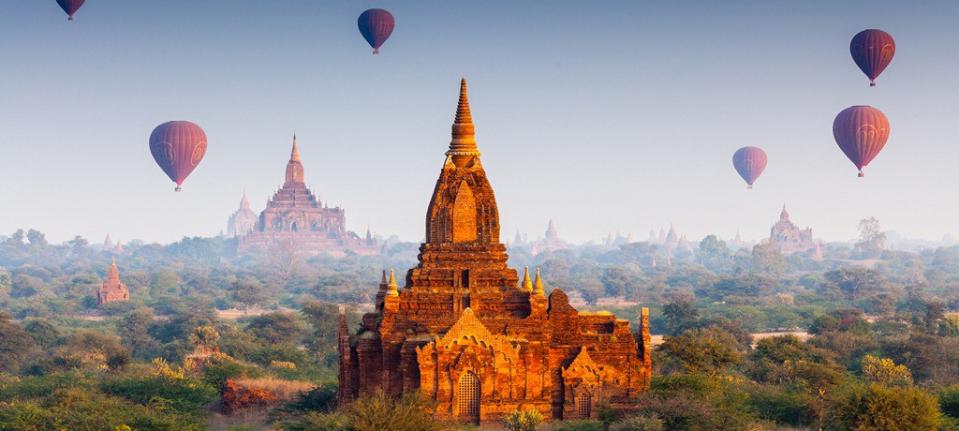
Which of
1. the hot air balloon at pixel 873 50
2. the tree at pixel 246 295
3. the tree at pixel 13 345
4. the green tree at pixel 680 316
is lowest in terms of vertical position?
the tree at pixel 13 345

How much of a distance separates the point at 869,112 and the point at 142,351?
75.3 m

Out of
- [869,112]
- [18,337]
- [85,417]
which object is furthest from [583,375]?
[869,112]

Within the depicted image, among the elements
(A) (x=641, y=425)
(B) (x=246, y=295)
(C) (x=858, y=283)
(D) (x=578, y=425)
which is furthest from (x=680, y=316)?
(C) (x=858, y=283)

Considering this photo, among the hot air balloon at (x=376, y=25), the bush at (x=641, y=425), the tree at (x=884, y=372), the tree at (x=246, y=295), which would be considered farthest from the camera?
the tree at (x=246, y=295)

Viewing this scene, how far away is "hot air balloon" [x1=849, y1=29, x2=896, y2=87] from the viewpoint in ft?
407

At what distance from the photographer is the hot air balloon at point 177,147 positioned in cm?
15688

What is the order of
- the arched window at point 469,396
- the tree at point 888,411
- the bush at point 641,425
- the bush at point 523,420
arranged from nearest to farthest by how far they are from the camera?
the tree at point 888,411 < the bush at point 641,425 < the bush at point 523,420 < the arched window at point 469,396

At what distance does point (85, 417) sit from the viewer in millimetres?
46281

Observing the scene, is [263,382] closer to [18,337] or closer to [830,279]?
[18,337]

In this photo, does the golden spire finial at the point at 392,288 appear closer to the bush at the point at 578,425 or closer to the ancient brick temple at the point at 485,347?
the ancient brick temple at the point at 485,347

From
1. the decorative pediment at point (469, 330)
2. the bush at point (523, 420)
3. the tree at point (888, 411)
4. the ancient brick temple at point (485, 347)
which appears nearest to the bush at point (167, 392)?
the ancient brick temple at point (485, 347)

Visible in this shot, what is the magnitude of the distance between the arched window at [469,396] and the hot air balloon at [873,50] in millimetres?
84640

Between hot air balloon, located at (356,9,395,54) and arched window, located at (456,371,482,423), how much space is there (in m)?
87.0

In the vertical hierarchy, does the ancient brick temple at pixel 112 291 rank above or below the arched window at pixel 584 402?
above
